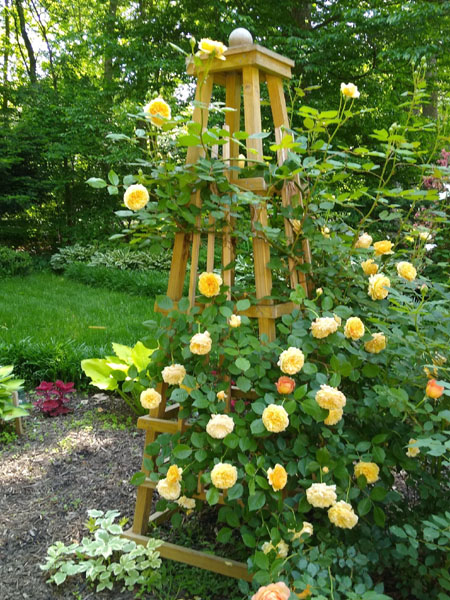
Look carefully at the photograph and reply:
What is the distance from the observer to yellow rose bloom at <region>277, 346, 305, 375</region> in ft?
4.87

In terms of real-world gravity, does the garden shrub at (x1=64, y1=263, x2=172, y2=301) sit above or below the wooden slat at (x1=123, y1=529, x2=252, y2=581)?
above

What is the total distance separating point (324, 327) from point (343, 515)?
1.72ft

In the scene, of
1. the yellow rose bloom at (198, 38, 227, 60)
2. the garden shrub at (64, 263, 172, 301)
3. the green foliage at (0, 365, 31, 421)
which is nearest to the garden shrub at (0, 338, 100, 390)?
the green foliage at (0, 365, 31, 421)

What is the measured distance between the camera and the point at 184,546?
1.94 metres

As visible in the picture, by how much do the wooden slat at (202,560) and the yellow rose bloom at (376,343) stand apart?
821mm

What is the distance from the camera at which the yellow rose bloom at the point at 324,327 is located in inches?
60.6

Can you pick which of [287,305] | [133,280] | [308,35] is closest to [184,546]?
[287,305]

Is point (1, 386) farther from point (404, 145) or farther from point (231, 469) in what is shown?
point (404, 145)

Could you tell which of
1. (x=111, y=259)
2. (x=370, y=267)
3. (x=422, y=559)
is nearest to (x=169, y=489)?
(x=422, y=559)

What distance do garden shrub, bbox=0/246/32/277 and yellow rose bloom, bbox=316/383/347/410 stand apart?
781 cm

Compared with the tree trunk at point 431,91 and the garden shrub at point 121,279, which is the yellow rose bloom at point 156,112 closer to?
the garden shrub at point 121,279

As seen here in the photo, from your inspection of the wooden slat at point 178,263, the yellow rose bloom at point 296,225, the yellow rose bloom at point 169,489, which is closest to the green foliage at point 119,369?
the wooden slat at point 178,263

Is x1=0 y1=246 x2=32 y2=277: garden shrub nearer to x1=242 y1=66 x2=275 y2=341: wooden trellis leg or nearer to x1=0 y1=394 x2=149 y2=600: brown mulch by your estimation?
x1=0 y1=394 x2=149 y2=600: brown mulch

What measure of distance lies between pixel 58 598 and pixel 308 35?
8.00m
